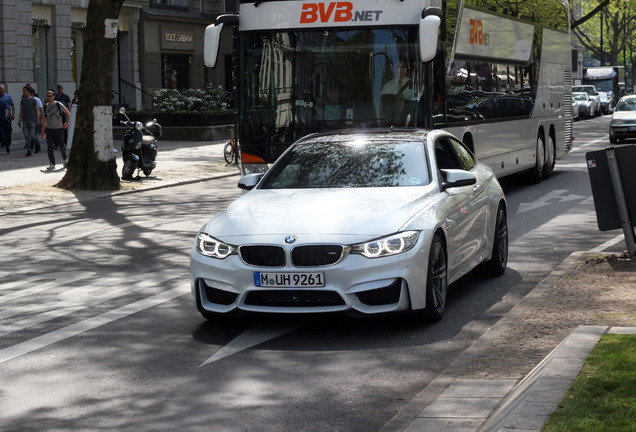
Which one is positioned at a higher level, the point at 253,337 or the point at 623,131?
the point at 623,131

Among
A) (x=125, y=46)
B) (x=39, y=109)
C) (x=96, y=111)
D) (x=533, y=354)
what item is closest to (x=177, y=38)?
(x=125, y=46)

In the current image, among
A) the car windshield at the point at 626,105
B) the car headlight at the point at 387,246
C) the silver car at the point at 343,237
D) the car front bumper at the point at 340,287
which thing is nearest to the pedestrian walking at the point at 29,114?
the car windshield at the point at 626,105

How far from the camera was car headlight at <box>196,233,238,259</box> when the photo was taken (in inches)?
308

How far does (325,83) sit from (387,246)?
7.13 metres

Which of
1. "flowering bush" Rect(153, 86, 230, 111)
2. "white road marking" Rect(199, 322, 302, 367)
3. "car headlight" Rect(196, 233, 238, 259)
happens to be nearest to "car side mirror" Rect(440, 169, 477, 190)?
"white road marking" Rect(199, 322, 302, 367)

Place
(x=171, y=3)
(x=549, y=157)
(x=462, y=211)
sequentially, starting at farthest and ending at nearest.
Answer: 1. (x=171, y=3)
2. (x=549, y=157)
3. (x=462, y=211)

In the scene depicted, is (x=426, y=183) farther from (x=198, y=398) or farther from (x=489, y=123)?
(x=489, y=123)

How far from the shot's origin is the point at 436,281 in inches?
323

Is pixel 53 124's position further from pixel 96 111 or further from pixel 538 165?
pixel 538 165

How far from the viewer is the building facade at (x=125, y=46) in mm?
35562

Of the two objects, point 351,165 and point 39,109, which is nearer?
point 351,165

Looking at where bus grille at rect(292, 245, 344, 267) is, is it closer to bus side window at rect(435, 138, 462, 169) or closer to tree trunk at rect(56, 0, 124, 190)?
bus side window at rect(435, 138, 462, 169)

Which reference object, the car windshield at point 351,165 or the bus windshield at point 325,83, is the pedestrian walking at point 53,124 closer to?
the bus windshield at point 325,83

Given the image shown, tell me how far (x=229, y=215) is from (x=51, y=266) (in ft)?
12.3
